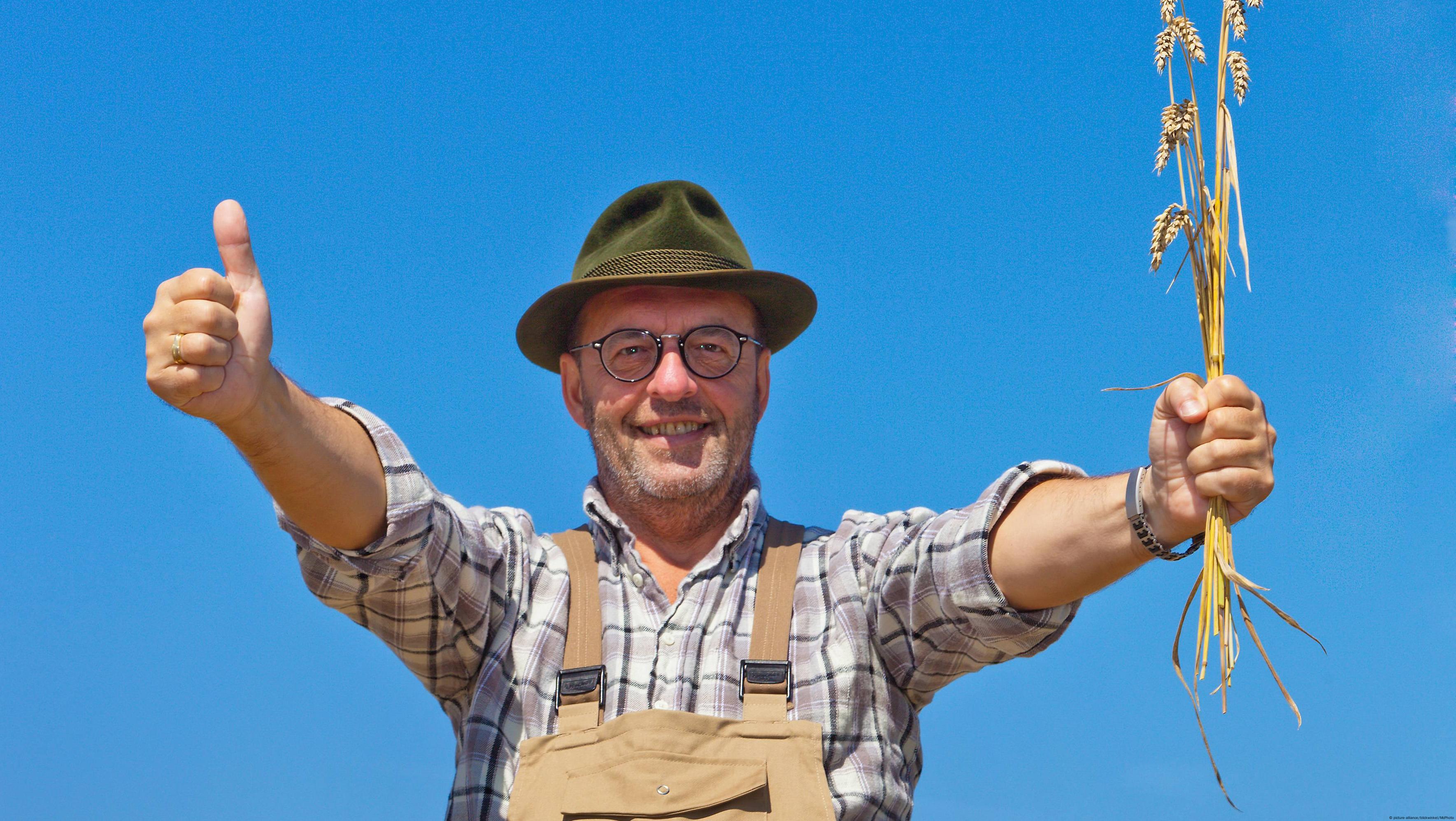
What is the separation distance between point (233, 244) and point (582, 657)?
4.79ft

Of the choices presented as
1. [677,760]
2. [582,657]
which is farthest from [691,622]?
[677,760]

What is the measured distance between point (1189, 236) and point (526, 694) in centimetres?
210

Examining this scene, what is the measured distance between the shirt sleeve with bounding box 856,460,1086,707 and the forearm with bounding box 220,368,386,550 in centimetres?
139

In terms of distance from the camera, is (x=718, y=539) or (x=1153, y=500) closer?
(x=1153, y=500)

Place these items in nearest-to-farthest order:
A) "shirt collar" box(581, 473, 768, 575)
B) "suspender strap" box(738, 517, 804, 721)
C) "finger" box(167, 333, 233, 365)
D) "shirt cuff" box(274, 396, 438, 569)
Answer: "finger" box(167, 333, 233, 365)
"shirt cuff" box(274, 396, 438, 569)
"suspender strap" box(738, 517, 804, 721)
"shirt collar" box(581, 473, 768, 575)

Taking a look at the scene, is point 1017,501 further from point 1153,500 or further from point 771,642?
point 771,642

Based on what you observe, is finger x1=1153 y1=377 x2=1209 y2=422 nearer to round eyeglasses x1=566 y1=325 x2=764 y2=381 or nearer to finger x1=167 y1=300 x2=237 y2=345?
round eyeglasses x1=566 y1=325 x2=764 y2=381

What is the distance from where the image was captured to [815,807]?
3016mm

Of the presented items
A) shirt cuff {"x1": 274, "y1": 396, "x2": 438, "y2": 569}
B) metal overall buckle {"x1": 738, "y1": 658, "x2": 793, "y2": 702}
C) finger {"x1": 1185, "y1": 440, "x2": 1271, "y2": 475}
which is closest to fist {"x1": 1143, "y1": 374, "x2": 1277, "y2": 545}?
finger {"x1": 1185, "y1": 440, "x2": 1271, "y2": 475}

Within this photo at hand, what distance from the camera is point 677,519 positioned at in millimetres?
3672

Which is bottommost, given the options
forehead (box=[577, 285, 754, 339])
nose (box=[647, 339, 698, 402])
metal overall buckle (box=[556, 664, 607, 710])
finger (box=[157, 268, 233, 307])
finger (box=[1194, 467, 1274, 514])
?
metal overall buckle (box=[556, 664, 607, 710])

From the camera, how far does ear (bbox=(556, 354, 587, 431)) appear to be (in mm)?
4035

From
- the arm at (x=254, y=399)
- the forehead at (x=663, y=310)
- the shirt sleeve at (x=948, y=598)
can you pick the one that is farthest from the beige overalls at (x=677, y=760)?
the forehead at (x=663, y=310)

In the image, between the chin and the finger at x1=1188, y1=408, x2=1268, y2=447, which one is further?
the chin
